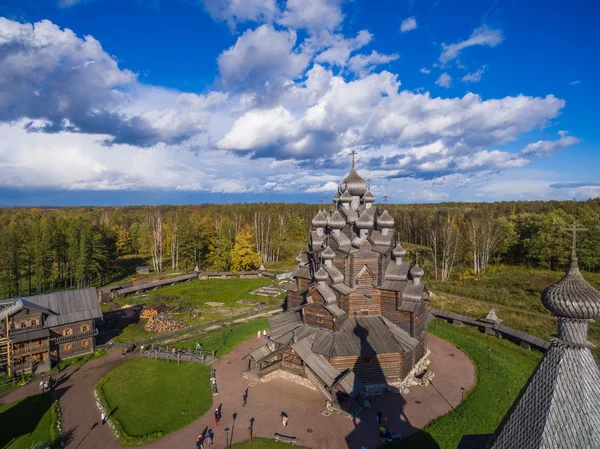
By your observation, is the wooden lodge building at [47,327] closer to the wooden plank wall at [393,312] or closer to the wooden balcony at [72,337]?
the wooden balcony at [72,337]

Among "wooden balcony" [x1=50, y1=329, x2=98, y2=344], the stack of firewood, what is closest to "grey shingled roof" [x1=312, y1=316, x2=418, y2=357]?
"wooden balcony" [x1=50, y1=329, x2=98, y2=344]

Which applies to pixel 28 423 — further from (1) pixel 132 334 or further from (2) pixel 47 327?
(1) pixel 132 334

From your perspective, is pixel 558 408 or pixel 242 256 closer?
pixel 558 408

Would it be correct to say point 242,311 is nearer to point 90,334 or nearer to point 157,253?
point 90,334

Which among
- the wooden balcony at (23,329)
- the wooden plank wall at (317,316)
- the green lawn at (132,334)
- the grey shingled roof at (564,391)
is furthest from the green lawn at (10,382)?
the grey shingled roof at (564,391)

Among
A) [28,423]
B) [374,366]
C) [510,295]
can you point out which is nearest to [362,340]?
[374,366]

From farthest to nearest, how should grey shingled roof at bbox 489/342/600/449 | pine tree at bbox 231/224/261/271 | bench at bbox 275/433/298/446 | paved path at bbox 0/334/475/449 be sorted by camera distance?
pine tree at bbox 231/224/261/271, paved path at bbox 0/334/475/449, bench at bbox 275/433/298/446, grey shingled roof at bbox 489/342/600/449

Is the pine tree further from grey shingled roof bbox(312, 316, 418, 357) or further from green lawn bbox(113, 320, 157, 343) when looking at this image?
grey shingled roof bbox(312, 316, 418, 357)
